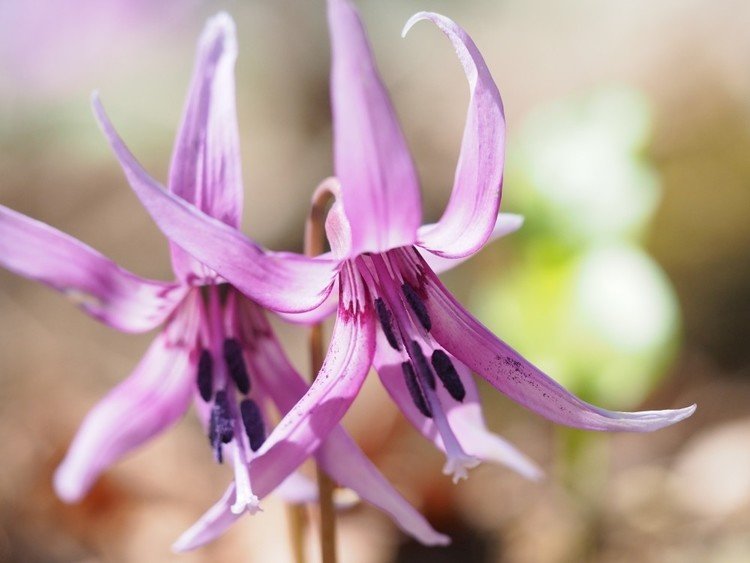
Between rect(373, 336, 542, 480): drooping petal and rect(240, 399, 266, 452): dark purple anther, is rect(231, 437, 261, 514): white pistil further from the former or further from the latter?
rect(373, 336, 542, 480): drooping petal

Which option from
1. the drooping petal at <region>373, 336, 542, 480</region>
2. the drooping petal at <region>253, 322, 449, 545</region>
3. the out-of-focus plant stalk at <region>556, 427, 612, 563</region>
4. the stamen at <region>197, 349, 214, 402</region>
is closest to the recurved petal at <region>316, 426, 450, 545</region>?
the drooping petal at <region>253, 322, 449, 545</region>

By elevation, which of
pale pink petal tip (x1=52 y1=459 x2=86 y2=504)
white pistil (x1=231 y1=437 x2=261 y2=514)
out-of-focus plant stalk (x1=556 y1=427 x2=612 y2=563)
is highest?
white pistil (x1=231 y1=437 x2=261 y2=514)

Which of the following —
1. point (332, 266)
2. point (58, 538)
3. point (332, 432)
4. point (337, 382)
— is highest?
point (332, 266)

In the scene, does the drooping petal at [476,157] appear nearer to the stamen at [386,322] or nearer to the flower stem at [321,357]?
the stamen at [386,322]

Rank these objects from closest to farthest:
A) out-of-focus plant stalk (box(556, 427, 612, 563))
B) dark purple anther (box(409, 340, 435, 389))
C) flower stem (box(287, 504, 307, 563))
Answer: dark purple anther (box(409, 340, 435, 389))
flower stem (box(287, 504, 307, 563))
out-of-focus plant stalk (box(556, 427, 612, 563))

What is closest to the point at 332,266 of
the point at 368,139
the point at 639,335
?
the point at 368,139

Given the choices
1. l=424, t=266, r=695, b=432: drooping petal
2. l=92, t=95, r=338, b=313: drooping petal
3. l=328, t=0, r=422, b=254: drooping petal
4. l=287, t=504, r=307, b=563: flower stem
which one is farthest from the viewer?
l=287, t=504, r=307, b=563: flower stem

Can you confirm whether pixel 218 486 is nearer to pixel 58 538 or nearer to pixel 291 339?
pixel 58 538
